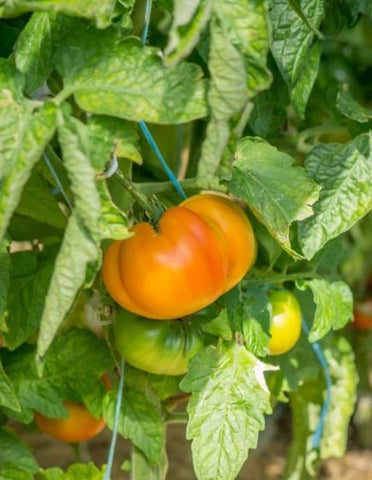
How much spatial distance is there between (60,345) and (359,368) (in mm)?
1161

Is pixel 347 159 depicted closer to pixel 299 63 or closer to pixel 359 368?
pixel 299 63

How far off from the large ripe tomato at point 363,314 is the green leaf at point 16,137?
56.3 inches

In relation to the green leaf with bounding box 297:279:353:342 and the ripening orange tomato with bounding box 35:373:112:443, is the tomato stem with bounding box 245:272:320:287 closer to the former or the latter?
the green leaf with bounding box 297:279:353:342

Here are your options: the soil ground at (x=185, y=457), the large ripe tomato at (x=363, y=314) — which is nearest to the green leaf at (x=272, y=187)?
the large ripe tomato at (x=363, y=314)

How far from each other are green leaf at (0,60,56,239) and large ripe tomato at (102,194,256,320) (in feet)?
0.58

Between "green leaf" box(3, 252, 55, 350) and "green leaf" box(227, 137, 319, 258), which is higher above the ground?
"green leaf" box(227, 137, 319, 258)

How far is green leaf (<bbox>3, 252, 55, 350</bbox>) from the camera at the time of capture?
95cm

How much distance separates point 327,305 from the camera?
3.36 ft

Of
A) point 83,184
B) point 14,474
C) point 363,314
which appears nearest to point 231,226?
point 83,184

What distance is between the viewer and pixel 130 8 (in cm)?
74

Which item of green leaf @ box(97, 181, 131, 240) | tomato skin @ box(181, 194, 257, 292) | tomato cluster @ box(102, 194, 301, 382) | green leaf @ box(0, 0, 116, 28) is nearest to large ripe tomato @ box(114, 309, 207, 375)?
tomato cluster @ box(102, 194, 301, 382)

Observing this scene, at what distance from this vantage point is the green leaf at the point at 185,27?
58 centimetres

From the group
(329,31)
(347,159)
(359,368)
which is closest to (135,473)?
(347,159)

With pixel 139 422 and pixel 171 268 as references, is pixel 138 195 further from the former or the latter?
pixel 139 422
